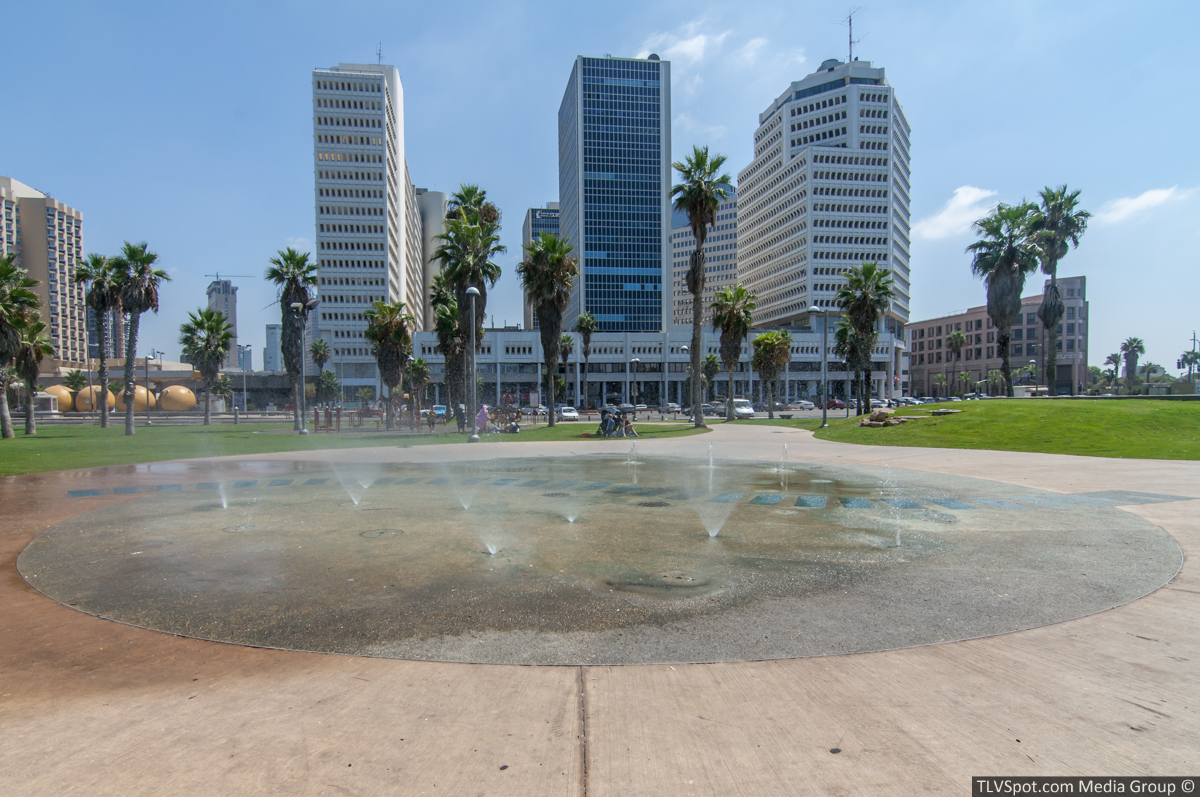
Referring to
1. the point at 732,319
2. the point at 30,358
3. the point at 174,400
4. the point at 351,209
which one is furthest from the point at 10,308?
the point at 351,209

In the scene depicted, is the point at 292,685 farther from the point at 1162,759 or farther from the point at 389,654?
the point at 1162,759

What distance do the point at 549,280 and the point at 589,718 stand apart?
33935mm

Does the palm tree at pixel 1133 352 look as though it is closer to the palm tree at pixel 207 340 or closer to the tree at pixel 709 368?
the tree at pixel 709 368

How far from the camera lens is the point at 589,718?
3.39 metres

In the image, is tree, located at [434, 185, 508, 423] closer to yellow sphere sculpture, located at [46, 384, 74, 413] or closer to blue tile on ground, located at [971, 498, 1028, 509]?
blue tile on ground, located at [971, 498, 1028, 509]

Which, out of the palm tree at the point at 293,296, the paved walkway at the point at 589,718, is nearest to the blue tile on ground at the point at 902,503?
the paved walkway at the point at 589,718

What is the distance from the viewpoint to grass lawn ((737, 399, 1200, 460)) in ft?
65.2

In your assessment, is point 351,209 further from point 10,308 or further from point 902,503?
point 902,503

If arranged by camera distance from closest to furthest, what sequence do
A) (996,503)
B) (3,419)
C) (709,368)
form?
(996,503) → (3,419) → (709,368)

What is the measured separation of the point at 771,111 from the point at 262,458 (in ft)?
463

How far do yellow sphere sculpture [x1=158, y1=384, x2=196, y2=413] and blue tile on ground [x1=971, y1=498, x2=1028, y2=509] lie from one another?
92.3m

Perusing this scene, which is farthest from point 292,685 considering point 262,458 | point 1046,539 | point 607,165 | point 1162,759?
point 607,165

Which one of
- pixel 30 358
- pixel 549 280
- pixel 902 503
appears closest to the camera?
pixel 902 503

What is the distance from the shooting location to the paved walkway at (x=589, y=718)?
9.39 ft
